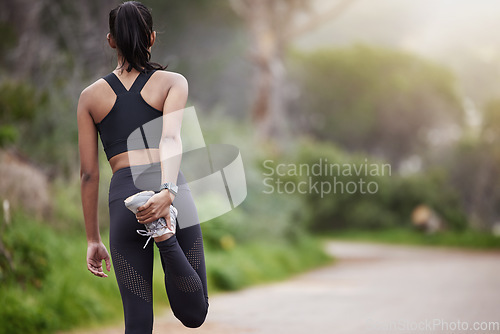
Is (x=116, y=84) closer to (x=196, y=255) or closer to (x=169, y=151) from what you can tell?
(x=169, y=151)

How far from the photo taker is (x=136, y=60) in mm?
2924

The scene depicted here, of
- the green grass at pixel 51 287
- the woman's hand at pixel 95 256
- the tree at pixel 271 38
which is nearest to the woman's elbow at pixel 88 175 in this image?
the woman's hand at pixel 95 256

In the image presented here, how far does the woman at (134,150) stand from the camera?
9.35 ft

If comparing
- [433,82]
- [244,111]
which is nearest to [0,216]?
[244,111]

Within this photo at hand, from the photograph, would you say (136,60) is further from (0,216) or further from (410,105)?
(410,105)

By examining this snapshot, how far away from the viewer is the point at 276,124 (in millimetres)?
20828

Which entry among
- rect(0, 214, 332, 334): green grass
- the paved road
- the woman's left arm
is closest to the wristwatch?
the woman's left arm

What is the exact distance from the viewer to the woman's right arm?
2.92m

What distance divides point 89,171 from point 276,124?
18.0 m

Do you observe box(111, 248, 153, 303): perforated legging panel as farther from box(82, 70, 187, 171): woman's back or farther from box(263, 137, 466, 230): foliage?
box(263, 137, 466, 230): foliage

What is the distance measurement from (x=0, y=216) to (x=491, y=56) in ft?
98.7

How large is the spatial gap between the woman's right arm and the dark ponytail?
24 cm

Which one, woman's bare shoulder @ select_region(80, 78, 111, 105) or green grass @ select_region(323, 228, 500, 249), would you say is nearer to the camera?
woman's bare shoulder @ select_region(80, 78, 111, 105)

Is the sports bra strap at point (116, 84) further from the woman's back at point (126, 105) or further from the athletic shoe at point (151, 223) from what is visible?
the athletic shoe at point (151, 223)
